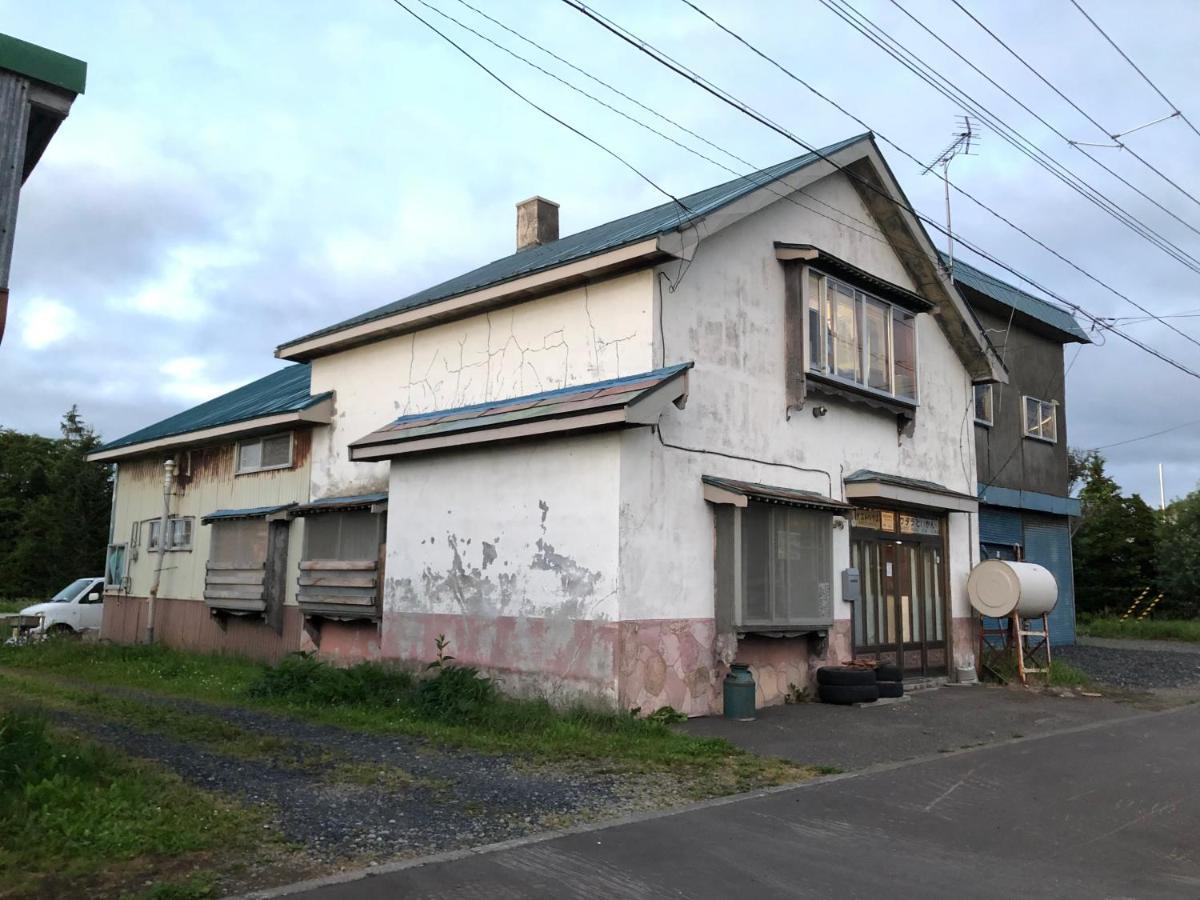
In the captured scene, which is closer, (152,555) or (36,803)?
(36,803)

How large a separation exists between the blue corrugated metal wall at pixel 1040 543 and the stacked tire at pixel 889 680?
8.42 metres

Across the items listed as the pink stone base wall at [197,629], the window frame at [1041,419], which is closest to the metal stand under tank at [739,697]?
the pink stone base wall at [197,629]

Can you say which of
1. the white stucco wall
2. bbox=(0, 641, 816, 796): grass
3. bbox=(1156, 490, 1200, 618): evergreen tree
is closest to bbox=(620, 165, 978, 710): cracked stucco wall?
the white stucco wall

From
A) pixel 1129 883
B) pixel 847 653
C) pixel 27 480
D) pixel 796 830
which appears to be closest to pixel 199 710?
pixel 796 830

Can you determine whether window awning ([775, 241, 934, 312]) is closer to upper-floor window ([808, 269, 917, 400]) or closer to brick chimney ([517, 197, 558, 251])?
Result: upper-floor window ([808, 269, 917, 400])

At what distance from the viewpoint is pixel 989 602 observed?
16125mm

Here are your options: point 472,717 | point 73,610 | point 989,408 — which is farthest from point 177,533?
point 989,408

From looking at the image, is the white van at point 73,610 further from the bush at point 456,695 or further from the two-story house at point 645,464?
the bush at point 456,695

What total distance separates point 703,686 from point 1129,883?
6135 millimetres

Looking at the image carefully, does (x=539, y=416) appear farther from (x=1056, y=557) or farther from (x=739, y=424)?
(x=1056, y=557)

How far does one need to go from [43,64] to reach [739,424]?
27.6 ft

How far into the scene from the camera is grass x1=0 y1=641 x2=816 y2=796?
8914 millimetres

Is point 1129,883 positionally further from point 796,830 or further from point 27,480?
point 27,480

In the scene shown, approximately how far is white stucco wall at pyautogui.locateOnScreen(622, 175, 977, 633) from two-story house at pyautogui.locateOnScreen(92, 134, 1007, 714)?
4 centimetres
